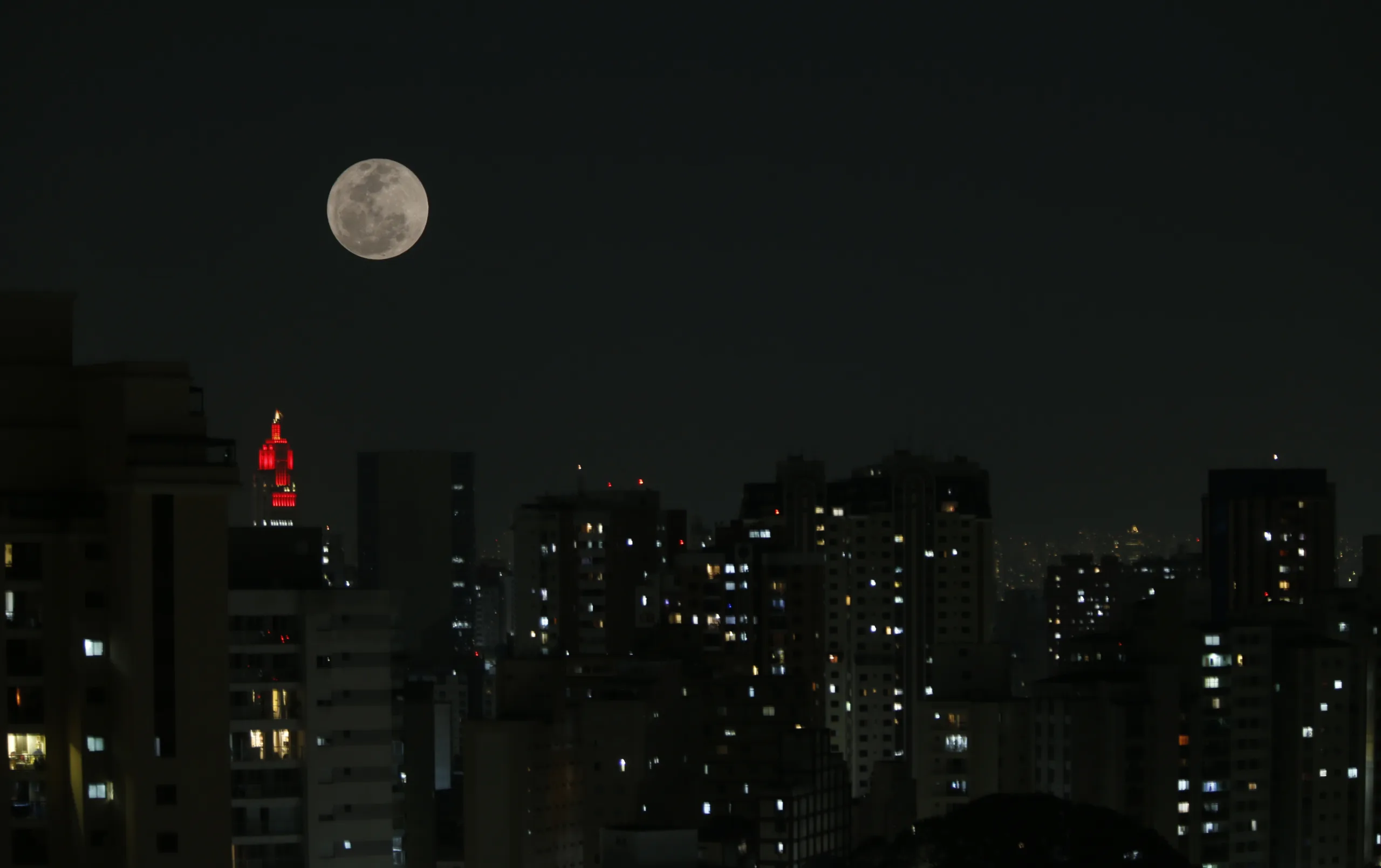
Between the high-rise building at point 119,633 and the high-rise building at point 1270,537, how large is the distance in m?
30.3

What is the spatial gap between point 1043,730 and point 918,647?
18814mm

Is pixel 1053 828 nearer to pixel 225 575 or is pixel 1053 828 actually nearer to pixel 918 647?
pixel 225 575

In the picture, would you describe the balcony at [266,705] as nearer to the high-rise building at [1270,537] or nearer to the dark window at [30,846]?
the dark window at [30,846]

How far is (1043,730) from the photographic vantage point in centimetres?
2556

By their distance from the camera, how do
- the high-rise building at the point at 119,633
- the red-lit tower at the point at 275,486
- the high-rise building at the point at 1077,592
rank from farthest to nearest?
the high-rise building at the point at 1077,592, the red-lit tower at the point at 275,486, the high-rise building at the point at 119,633

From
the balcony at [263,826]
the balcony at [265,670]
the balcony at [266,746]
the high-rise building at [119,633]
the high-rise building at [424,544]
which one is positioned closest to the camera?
the high-rise building at [119,633]

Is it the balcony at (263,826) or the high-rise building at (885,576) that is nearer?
the balcony at (263,826)

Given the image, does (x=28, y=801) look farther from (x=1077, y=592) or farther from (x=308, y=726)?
(x=1077, y=592)

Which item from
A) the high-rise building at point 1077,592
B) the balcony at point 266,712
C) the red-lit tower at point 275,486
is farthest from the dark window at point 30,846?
the high-rise building at point 1077,592

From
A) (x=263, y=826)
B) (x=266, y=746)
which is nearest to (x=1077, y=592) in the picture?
(x=266, y=746)

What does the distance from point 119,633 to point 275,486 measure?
2685cm

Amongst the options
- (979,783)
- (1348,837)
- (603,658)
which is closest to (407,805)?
(603,658)

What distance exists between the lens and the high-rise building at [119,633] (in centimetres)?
1169

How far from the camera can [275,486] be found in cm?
3825
